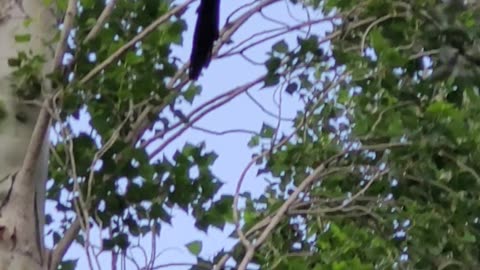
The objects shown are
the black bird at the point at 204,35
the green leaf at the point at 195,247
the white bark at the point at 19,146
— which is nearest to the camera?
the white bark at the point at 19,146

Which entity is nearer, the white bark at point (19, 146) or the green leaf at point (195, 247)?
the white bark at point (19, 146)

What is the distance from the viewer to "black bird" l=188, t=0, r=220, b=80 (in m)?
2.38

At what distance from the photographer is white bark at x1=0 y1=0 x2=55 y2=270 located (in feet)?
6.93

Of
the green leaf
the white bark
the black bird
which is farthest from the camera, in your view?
the green leaf

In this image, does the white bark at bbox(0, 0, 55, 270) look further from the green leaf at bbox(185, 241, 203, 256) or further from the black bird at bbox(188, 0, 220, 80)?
the green leaf at bbox(185, 241, 203, 256)

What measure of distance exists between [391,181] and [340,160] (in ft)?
0.45

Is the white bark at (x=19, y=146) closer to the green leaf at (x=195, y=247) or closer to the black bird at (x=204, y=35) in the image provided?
the black bird at (x=204, y=35)

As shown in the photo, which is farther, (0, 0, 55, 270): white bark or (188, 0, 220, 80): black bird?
(188, 0, 220, 80): black bird

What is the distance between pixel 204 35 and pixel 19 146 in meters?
0.48

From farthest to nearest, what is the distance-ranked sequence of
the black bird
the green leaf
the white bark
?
the green leaf, the black bird, the white bark

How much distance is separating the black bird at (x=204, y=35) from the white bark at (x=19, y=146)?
0.31 meters

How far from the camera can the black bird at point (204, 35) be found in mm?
2375

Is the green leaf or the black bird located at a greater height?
the black bird

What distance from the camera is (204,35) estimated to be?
2.42 meters
